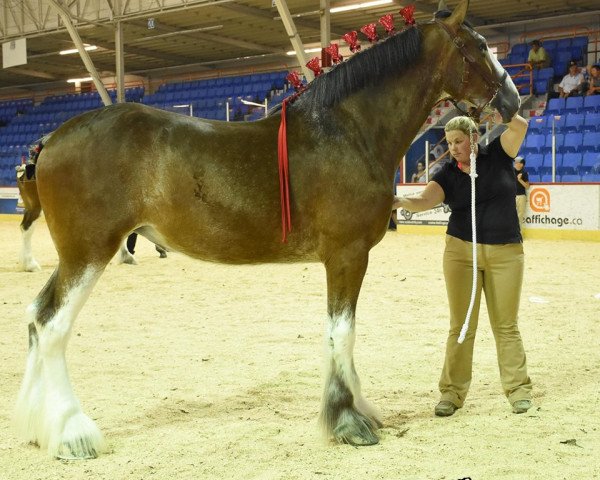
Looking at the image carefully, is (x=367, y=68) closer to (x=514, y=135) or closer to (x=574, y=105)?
(x=514, y=135)

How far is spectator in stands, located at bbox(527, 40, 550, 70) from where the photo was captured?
2062 centimetres

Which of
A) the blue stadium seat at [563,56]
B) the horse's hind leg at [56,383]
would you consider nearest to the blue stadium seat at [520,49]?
the blue stadium seat at [563,56]

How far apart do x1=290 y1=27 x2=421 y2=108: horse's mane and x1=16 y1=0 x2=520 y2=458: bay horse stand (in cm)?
2

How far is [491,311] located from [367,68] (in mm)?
1707

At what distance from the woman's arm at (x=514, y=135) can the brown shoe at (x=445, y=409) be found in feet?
5.19

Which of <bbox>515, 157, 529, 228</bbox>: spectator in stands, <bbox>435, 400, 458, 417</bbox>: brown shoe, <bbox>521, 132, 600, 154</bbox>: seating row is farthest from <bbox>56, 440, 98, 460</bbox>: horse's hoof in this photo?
<bbox>521, 132, 600, 154</bbox>: seating row

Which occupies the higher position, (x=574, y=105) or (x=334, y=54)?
(x=574, y=105)

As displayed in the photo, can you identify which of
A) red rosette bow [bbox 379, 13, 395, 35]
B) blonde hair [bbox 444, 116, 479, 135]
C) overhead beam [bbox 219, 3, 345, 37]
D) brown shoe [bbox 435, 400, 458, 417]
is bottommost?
brown shoe [bbox 435, 400, 458, 417]

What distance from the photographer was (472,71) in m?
4.14

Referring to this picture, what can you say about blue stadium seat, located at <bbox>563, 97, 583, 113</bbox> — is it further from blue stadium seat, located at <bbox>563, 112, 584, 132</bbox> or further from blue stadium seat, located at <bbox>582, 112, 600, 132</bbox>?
blue stadium seat, located at <bbox>582, 112, 600, 132</bbox>

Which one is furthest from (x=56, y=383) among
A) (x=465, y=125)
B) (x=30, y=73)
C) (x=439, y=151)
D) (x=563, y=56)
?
(x=30, y=73)

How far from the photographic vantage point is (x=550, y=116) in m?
18.9

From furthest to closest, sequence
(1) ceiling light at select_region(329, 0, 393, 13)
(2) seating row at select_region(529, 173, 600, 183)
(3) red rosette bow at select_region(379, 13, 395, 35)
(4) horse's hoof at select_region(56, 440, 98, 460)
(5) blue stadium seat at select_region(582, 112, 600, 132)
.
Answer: (1) ceiling light at select_region(329, 0, 393, 13) < (5) blue stadium seat at select_region(582, 112, 600, 132) < (2) seating row at select_region(529, 173, 600, 183) < (3) red rosette bow at select_region(379, 13, 395, 35) < (4) horse's hoof at select_region(56, 440, 98, 460)

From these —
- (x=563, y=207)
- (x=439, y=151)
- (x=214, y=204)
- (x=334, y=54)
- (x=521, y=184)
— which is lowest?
(x=563, y=207)
